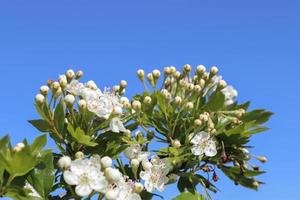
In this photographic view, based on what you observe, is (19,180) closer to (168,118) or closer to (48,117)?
(48,117)

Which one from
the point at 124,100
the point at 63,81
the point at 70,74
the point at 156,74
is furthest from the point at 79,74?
the point at 156,74

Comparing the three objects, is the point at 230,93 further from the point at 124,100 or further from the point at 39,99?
the point at 39,99

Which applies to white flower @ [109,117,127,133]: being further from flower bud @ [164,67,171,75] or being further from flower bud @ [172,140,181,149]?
flower bud @ [164,67,171,75]

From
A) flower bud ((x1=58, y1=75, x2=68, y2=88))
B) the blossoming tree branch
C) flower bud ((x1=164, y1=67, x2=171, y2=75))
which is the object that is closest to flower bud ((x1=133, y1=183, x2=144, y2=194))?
the blossoming tree branch

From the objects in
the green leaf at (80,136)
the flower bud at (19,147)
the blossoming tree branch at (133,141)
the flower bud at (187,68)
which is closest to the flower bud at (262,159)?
the blossoming tree branch at (133,141)

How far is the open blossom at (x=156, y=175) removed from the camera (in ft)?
12.1

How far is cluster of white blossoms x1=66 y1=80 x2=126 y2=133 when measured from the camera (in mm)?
3613

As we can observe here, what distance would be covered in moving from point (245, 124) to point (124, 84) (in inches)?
30.4

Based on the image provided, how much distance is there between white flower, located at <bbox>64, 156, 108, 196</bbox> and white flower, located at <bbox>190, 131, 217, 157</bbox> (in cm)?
64

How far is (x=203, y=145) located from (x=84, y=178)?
0.78m

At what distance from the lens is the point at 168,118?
3.94 meters

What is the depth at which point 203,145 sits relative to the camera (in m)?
3.70

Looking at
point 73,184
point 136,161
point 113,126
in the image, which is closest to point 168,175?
point 136,161

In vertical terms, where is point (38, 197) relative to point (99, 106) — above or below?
below
